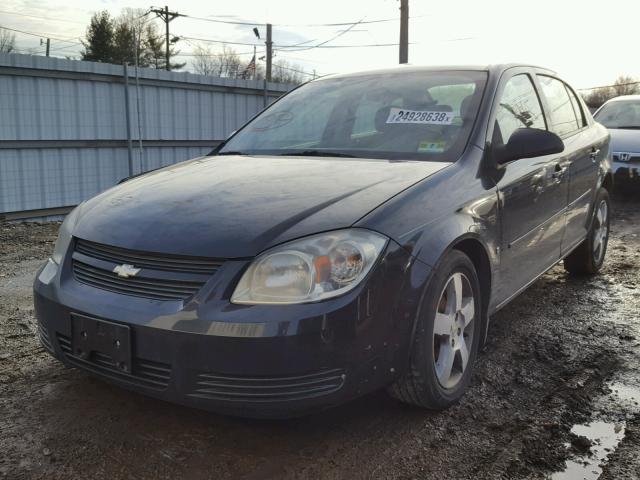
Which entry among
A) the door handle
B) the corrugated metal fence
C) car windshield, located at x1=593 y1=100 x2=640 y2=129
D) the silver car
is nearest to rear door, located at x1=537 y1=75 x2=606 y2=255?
the door handle

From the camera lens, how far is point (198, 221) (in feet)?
7.76

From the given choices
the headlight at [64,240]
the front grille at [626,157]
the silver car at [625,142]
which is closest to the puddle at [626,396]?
the headlight at [64,240]

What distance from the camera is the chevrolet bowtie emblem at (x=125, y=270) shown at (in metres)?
2.28

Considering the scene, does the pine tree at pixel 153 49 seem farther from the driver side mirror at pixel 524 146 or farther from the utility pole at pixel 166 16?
the driver side mirror at pixel 524 146

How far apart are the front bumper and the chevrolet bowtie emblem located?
3.3 inches

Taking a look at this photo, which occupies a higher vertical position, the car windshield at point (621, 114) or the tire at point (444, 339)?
the car windshield at point (621, 114)

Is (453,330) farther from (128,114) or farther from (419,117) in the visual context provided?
(128,114)

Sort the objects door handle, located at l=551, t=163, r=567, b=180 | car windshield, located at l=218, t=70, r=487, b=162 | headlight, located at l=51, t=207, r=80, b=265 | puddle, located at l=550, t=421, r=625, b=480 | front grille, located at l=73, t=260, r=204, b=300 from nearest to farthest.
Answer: front grille, located at l=73, t=260, r=204, b=300, puddle, located at l=550, t=421, r=625, b=480, headlight, located at l=51, t=207, r=80, b=265, car windshield, located at l=218, t=70, r=487, b=162, door handle, located at l=551, t=163, r=567, b=180

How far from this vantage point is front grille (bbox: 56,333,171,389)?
2188 millimetres

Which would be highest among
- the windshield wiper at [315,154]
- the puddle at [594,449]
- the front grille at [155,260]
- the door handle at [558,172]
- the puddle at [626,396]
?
the windshield wiper at [315,154]

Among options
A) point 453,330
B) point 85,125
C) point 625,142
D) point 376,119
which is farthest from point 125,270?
point 625,142

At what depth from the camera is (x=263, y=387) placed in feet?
6.89

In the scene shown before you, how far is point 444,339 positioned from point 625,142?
8149 millimetres

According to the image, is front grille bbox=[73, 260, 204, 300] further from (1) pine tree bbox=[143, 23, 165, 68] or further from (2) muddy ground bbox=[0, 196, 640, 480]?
(1) pine tree bbox=[143, 23, 165, 68]
